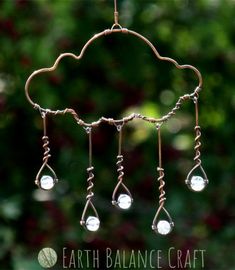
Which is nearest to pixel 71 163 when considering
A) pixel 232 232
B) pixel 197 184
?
pixel 232 232

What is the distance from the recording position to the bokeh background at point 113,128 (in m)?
2.63

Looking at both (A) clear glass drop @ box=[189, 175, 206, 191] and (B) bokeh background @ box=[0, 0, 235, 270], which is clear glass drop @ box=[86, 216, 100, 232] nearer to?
(A) clear glass drop @ box=[189, 175, 206, 191]

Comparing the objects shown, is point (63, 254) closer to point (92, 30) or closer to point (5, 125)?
point (5, 125)

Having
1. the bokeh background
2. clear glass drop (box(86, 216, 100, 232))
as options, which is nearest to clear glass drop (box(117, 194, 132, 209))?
clear glass drop (box(86, 216, 100, 232))

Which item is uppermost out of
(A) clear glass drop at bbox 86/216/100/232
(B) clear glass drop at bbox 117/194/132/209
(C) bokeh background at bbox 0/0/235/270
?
(C) bokeh background at bbox 0/0/235/270

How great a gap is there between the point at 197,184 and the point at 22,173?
4.24ft

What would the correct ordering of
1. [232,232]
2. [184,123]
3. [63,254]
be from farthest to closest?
[184,123] < [232,232] < [63,254]

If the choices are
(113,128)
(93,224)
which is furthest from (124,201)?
(113,128)

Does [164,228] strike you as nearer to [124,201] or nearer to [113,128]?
[124,201]

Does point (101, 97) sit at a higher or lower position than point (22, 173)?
higher

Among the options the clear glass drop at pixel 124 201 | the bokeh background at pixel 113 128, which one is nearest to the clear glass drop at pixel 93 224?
the clear glass drop at pixel 124 201

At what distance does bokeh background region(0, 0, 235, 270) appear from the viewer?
8.63 feet

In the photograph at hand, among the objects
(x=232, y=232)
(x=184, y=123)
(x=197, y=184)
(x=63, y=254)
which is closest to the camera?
(x=197, y=184)

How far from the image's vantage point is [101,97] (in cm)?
284
